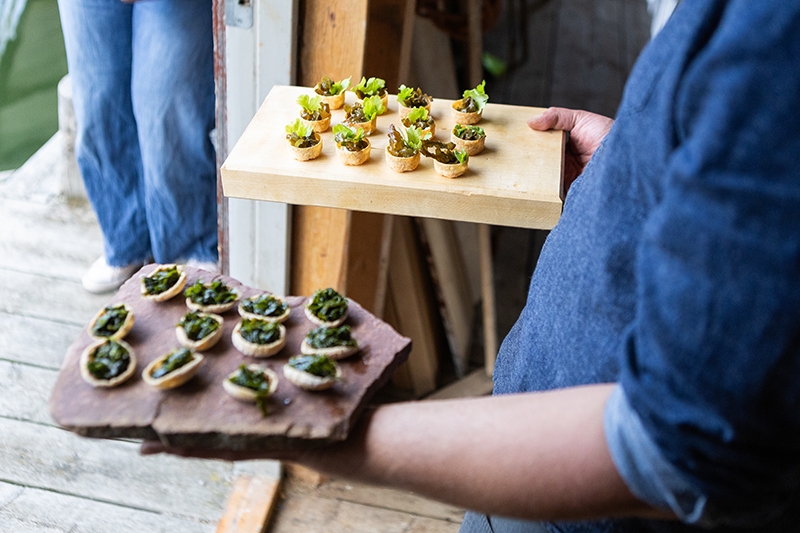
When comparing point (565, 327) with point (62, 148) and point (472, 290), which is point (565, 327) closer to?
point (472, 290)

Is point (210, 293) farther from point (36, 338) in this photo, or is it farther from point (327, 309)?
point (36, 338)

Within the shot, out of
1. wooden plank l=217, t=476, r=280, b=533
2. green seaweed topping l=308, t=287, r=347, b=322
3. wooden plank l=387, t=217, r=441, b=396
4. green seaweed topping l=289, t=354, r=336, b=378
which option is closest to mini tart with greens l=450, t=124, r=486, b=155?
green seaweed topping l=308, t=287, r=347, b=322

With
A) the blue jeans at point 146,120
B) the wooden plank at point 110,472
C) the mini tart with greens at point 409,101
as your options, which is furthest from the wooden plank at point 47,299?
the mini tart with greens at point 409,101

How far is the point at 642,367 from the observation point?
0.57 metres

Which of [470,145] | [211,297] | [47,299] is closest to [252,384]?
[211,297]

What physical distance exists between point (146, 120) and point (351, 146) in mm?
1236

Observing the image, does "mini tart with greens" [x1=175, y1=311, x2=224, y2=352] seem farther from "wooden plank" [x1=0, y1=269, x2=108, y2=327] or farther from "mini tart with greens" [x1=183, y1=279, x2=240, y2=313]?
"wooden plank" [x1=0, y1=269, x2=108, y2=327]

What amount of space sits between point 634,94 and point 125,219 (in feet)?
7.40

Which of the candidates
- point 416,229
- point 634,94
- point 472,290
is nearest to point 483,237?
point 416,229

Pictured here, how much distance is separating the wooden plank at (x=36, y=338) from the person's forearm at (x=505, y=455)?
199 cm

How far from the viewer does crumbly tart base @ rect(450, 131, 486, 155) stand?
1226mm

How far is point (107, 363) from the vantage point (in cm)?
82

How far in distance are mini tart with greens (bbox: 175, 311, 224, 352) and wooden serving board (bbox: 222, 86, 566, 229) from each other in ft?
1.10

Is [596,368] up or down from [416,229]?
up
